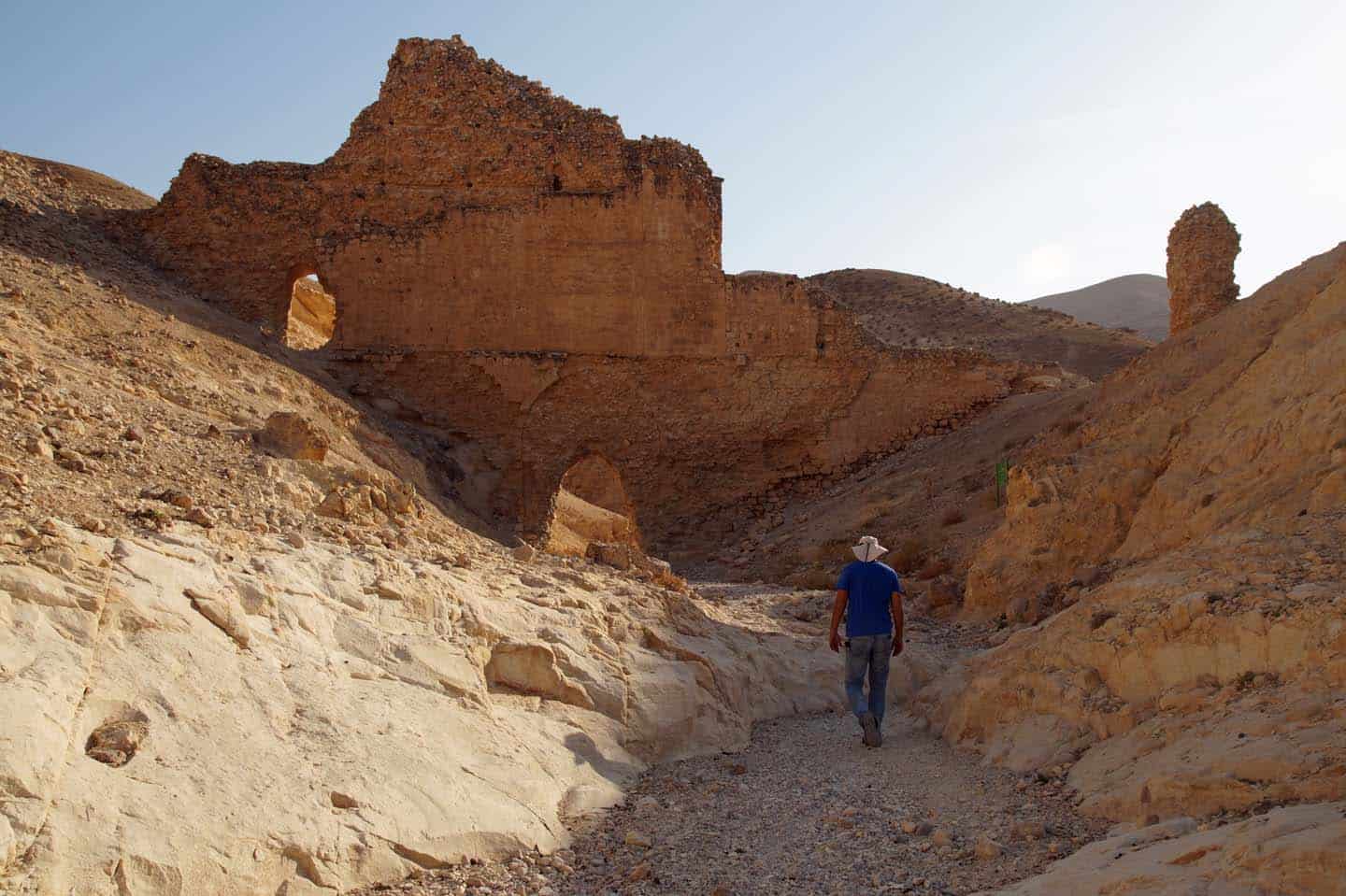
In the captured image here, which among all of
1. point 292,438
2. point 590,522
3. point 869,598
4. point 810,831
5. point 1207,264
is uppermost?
point 1207,264

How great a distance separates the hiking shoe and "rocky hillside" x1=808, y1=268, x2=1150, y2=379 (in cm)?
2569

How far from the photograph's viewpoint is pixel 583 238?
1720cm

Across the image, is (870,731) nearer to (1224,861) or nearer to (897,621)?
(897,621)

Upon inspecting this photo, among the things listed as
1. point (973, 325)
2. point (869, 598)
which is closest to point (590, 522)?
point (869, 598)

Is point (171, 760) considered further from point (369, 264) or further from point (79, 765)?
point (369, 264)

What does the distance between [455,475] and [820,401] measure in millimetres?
6465

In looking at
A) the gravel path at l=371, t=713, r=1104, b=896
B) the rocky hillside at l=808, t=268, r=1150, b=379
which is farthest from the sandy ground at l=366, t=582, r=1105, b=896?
the rocky hillside at l=808, t=268, r=1150, b=379

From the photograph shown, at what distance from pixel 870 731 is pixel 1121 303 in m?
62.6

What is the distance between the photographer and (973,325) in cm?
3669

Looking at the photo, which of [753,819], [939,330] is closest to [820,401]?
[753,819]

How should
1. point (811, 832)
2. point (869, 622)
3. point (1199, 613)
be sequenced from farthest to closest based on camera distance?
point (869, 622) < point (1199, 613) < point (811, 832)

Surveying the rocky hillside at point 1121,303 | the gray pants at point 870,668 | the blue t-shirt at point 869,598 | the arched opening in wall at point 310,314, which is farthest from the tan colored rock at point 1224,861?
the rocky hillside at point 1121,303

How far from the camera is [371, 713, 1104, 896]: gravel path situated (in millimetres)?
4461

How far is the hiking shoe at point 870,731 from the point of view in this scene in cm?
655
